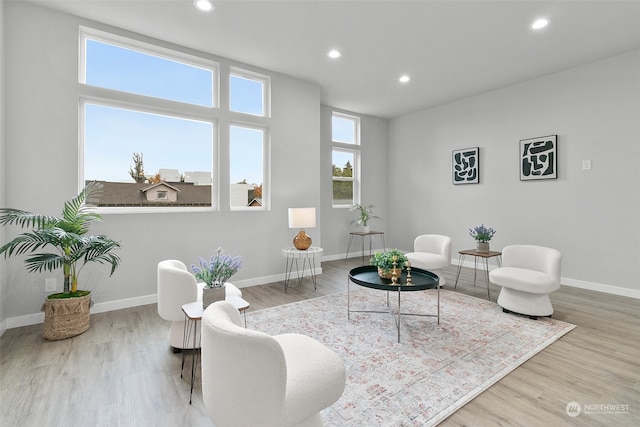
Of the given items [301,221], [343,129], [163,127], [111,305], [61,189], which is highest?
[343,129]

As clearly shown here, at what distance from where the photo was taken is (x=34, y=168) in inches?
119

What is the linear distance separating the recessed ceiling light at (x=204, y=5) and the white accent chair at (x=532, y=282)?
4.11m

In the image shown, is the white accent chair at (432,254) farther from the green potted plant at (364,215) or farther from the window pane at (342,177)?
the window pane at (342,177)

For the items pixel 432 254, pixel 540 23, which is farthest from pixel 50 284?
pixel 540 23

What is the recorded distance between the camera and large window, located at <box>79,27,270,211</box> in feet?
11.2

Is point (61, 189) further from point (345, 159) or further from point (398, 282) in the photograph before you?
point (345, 159)

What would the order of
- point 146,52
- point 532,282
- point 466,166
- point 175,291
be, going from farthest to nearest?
1. point 466,166
2. point 146,52
3. point 532,282
4. point 175,291

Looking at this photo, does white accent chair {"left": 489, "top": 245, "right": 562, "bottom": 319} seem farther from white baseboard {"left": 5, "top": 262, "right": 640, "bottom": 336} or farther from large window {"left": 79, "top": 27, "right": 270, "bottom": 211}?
large window {"left": 79, "top": 27, "right": 270, "bottom": 211}

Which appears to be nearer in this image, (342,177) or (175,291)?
(175,291)

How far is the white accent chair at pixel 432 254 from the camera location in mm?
4059

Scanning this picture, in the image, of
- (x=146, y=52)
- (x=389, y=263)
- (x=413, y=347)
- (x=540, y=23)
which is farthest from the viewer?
(x=146, y=52)

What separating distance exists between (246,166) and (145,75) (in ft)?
5.37

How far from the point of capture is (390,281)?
9.50ft

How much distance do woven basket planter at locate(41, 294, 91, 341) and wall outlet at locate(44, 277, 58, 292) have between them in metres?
0.51
